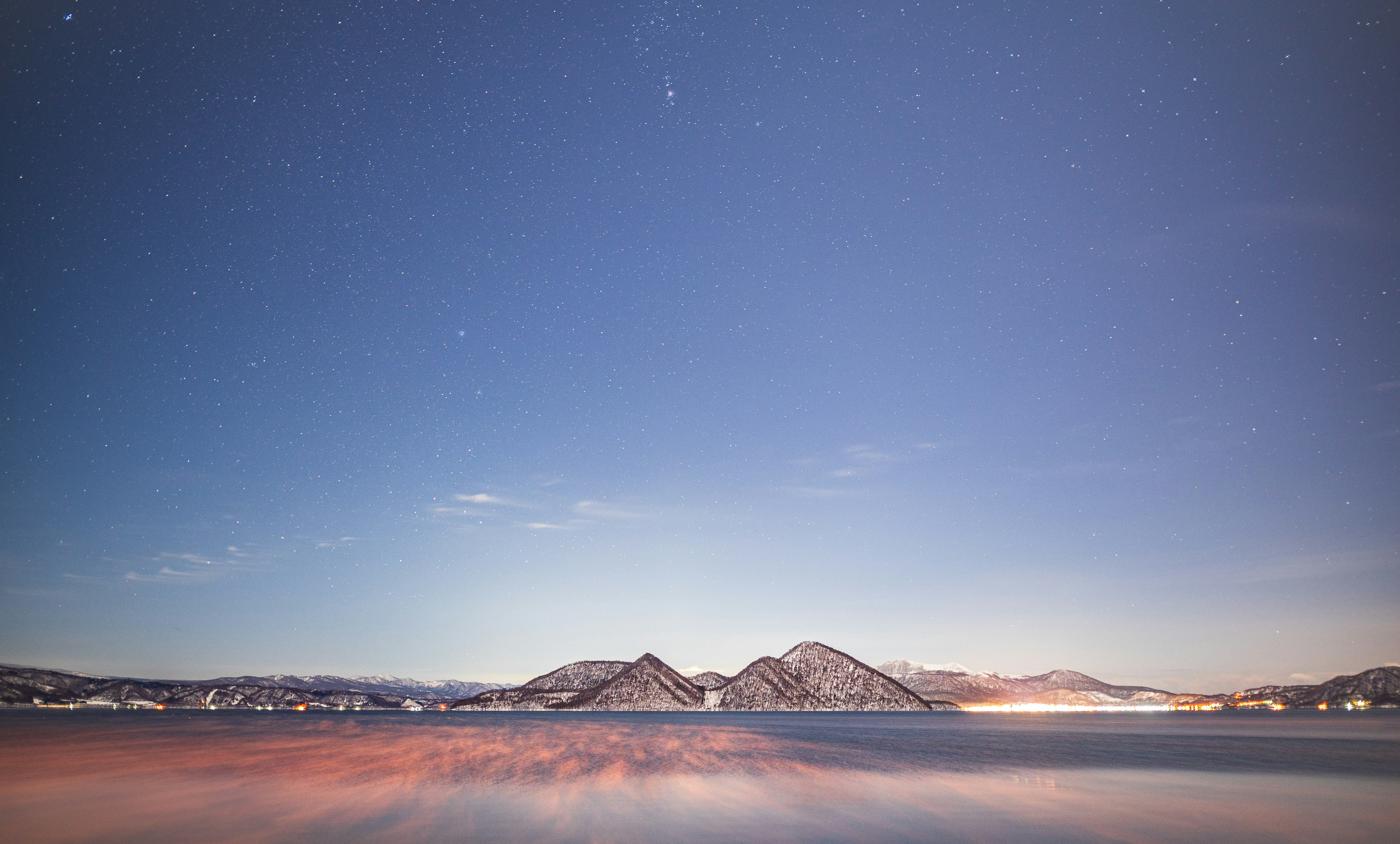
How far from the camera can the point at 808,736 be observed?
101188 mm

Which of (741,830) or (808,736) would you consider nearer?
(741,830)

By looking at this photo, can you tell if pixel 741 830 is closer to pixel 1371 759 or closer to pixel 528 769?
pixel 528 769

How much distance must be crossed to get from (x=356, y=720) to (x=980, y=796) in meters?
173

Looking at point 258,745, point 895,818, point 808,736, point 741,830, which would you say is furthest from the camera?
point 808,736

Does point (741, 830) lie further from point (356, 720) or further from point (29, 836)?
point (356, 720)

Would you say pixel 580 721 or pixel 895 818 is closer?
pixel 895 818

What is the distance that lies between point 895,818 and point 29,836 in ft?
79.4

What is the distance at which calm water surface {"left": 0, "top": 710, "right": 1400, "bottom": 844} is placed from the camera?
22.5m

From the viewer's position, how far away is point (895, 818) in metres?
25.9

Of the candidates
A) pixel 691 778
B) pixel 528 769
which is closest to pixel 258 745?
pixel 528 769

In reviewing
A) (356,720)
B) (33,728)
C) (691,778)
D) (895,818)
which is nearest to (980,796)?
(895,818)

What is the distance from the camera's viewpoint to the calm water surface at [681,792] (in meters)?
22.5

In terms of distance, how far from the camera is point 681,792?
31.5 meters

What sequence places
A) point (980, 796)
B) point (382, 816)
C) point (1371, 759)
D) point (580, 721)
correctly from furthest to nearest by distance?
point (580, 721), point (1371, 759), point (980, 796), point (382, 816)
